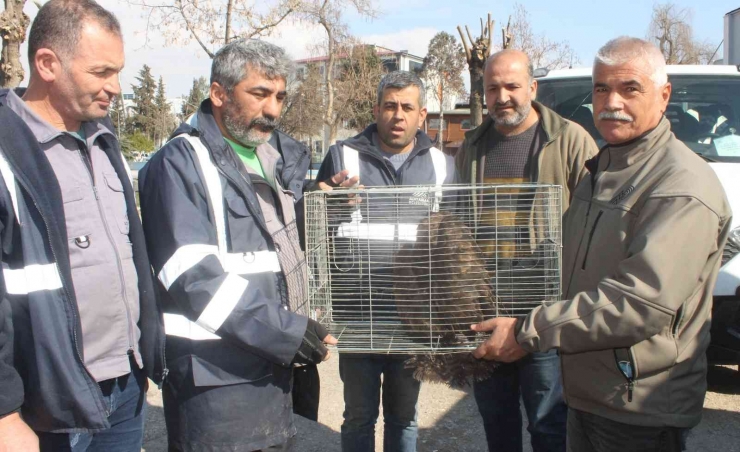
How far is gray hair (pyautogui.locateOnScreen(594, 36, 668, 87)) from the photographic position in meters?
2.24

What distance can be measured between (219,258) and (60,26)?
91 centimetres

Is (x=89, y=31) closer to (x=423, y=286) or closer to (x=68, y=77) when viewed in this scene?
(x=68, y=77)

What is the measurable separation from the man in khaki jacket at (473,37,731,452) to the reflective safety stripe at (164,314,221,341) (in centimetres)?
96

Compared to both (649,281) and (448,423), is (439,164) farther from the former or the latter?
(448,423)

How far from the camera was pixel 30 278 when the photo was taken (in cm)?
187

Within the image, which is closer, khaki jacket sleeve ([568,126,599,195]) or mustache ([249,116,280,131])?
mustache ([249,116,280,131])

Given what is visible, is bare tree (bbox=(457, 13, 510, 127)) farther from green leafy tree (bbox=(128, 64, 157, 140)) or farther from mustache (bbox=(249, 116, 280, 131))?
green leafy tree (bbox=(128, 64, 157, 140))

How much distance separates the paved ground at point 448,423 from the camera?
396cm

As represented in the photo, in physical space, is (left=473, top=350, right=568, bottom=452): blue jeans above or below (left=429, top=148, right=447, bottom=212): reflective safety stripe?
below

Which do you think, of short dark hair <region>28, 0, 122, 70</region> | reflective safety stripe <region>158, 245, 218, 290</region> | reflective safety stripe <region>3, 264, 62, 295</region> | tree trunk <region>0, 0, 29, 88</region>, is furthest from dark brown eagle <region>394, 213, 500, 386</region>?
tree trunk <region>0, 0, 29, 88</region>

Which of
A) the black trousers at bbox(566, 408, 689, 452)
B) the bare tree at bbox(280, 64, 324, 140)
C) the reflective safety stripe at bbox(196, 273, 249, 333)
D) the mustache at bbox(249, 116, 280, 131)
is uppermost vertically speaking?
the bare tree at bbox(280, 64, 324, 140)

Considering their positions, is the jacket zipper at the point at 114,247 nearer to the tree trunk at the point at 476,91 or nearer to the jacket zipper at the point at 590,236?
the jacket zipper at the point at 590,236

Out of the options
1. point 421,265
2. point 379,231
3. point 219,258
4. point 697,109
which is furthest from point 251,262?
point 697,109

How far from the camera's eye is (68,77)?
6.82ft
